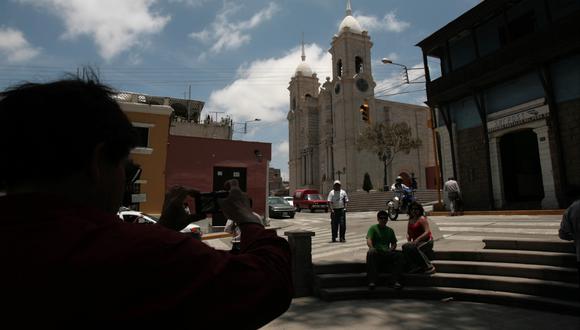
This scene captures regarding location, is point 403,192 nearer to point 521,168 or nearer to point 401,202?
point 401,202

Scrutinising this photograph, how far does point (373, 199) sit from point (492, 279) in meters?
27.7

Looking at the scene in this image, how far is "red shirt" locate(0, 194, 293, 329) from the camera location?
70 centimetres

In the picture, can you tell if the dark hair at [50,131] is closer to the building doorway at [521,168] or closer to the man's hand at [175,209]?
the man's hand at [175,209]

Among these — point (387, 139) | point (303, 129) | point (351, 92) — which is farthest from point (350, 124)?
Result: point (303, 129)

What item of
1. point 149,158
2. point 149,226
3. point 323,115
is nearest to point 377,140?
point 323,115

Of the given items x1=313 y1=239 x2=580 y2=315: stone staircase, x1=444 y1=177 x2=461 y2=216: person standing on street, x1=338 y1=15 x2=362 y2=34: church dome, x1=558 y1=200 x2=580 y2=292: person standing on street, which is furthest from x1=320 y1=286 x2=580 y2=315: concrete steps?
x1=338 y1=15 x2=362 y2=34: church dome

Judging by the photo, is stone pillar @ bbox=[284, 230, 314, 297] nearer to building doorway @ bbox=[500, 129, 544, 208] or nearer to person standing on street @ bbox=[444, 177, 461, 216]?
person standing on street @ bbox=[444, 177, 461, 216]

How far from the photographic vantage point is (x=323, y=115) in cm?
5694

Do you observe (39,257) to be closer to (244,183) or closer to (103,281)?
(103,281)

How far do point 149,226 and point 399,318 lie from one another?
4725 mm

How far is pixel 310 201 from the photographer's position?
29.7 meters

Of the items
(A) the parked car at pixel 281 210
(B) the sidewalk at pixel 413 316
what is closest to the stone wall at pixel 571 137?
(B) the sidewalk at pixel 413 316

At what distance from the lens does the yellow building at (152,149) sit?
18.0m

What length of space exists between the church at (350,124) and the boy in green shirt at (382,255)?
3659cm
